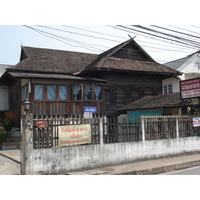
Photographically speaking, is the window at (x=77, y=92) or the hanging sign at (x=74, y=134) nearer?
the hanging sign at (x=74, y=134)

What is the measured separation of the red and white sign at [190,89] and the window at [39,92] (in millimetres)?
8856

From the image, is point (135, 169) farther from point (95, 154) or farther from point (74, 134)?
point (74, 134)

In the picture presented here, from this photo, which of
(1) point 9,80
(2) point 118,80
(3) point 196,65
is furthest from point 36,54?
(3) point 196,65

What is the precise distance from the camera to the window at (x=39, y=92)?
17125 mm

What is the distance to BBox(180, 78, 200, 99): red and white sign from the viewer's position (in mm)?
13781

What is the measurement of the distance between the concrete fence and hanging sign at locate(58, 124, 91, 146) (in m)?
0.21

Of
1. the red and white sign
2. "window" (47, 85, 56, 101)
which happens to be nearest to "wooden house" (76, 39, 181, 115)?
"window" (47, 85, 56, 101)

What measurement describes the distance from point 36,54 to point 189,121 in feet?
43.9

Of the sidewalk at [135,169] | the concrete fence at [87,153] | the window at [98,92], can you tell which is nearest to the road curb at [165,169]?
the sidewalk at [135,169]

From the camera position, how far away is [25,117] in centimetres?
880

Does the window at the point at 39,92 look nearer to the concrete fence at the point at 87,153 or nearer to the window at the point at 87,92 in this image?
the window at the point at 87,92

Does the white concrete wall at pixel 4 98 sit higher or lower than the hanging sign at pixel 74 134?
higher

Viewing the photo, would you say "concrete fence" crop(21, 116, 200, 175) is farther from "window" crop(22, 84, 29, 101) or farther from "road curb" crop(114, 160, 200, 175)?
"window" crop(22, 84, 29, 101)

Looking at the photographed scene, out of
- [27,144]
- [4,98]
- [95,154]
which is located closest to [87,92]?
[95,154]
